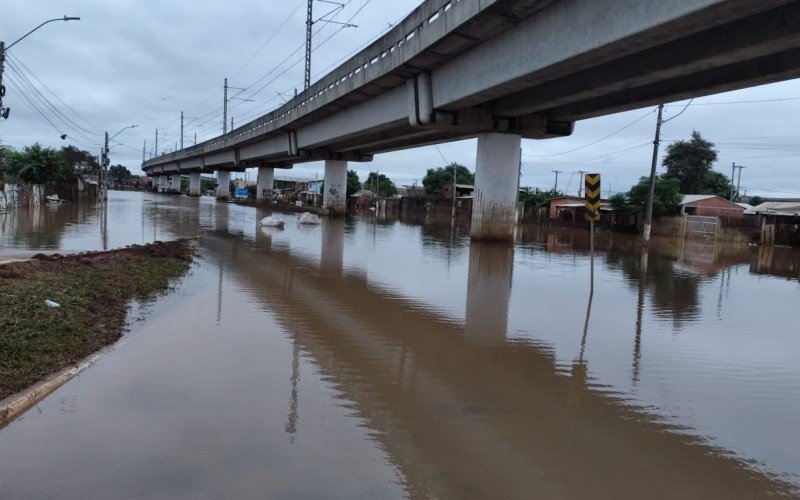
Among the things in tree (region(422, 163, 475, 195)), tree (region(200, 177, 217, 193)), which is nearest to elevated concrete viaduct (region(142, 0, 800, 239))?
tree (region(422, 163, 475, 195))

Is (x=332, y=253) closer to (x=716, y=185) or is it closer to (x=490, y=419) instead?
(x=490, y=419)

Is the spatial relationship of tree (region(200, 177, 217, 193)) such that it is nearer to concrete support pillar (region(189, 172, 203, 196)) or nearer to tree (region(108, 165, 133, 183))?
tree (region(108, 165, 133, 183))

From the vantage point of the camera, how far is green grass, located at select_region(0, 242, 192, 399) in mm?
5574

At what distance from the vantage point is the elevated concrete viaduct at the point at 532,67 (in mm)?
12594

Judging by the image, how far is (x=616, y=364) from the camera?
712cm

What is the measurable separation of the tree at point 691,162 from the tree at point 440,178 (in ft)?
106

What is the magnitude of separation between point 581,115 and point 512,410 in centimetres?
2072

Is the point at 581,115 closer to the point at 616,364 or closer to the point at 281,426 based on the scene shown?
the point at 616,364

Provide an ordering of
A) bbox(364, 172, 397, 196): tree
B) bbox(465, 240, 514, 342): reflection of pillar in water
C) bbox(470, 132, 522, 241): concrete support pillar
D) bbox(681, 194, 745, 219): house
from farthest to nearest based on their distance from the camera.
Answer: bbox(364, 172, 397, 196): tree, bbox(681, 194, 745, 219): house, bbox(470, 132, 522, 241): concrete support pillar, bbox(465, 240, 514, 342): reflection of pillar in water

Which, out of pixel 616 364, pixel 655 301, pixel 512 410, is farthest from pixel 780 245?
pixel 512 410

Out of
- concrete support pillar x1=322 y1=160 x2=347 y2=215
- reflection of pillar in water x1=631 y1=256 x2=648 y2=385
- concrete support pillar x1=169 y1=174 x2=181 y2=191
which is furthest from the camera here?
concrete support pillar x1=169 y1=174 x2=181 y2=191

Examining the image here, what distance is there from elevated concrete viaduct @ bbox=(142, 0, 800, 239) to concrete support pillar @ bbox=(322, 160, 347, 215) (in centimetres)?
1432

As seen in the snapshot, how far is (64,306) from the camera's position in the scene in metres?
7.52

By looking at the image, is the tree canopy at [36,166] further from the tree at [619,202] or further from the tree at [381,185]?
the tree at [381,185]
